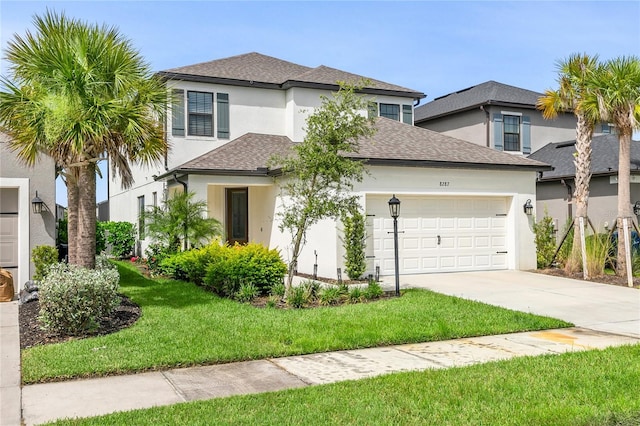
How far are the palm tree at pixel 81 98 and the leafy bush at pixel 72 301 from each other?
6.96ft

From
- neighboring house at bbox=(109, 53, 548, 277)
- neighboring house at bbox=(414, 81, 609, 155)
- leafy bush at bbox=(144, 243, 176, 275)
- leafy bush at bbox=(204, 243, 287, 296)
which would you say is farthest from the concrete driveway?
neighboring house at bbox=(414, 81, 609, 155)

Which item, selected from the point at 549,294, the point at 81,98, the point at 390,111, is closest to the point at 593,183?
the point at 390,111

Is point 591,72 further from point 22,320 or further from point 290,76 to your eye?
point 22,320

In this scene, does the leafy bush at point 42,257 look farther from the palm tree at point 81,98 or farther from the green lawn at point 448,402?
the green lawn at point 448,402

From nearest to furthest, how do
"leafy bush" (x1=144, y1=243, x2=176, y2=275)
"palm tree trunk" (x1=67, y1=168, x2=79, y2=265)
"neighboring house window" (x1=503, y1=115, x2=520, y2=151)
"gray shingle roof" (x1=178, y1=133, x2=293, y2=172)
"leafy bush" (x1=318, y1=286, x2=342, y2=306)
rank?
"leafy bush" (x1=318, y1=286, x2=342, y2=306), "palm tree trunk" (x1=67, y1=168, x2=79, y2=265), "leafy bush" (x1=144, y1=243, x2=176, y2=275), "gray shingle roof" (x1=178, y1=133, x2=293, y2=172), "neighboring house window" (x1=503, y1=115, x2=520, y2=151)

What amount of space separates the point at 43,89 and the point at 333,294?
6.43 m

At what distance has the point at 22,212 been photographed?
12.2 meters

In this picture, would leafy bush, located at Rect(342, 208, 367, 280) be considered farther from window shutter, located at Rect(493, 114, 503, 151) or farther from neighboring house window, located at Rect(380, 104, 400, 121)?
window shutter, located at Rect(493, 114, 503, 151)

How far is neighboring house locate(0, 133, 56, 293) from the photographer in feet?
40.2

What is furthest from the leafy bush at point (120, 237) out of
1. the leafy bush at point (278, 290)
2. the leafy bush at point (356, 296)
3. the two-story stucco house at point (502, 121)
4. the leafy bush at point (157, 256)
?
the two-story stucco house at point (502, 121)

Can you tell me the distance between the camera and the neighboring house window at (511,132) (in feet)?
75.0

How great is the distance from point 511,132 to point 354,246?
1236cm

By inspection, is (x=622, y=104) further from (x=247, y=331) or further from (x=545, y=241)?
(x=247, y=331)

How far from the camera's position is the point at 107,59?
9688mm
